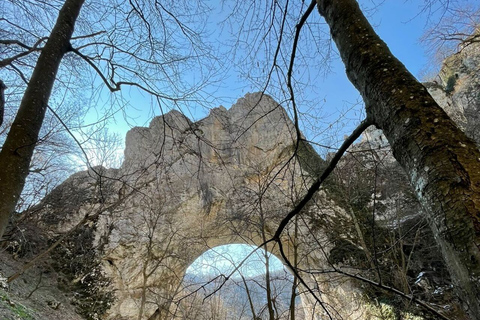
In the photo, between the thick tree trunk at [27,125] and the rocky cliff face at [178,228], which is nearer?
the thick tree trunk at [27,125]

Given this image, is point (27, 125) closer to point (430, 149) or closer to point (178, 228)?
point (430, 149)

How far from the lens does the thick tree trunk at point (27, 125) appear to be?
4.44ft

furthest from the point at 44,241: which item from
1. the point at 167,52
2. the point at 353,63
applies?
the point at 353,63

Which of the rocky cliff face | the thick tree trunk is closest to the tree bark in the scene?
the thick tree trunk

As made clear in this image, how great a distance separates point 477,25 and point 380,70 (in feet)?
16.6

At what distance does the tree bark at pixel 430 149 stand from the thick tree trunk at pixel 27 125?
5.36 feet

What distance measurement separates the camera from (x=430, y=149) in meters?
0.66

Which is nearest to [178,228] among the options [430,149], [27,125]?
[27,125]

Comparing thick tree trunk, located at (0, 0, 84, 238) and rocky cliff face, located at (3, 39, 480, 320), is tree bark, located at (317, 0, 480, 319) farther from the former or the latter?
rocky cliff face, located at (3, 39, 480, 320)

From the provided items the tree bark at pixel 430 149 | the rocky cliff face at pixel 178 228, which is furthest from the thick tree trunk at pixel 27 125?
the rocky cliff face at pixel 178 228

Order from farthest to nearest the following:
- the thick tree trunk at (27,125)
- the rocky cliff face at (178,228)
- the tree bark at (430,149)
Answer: the rocky cliff face at (178,228) → the thick tree trunk at (27,125) → the tree bark at (430,149)

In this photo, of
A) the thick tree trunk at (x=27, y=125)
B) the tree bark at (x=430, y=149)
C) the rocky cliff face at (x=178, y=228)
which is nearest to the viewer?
the tree bark at (x=430, y=149)

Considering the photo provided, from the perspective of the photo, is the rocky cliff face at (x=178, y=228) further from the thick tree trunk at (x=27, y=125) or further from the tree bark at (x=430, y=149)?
the tree bark at (x=430, y=149)

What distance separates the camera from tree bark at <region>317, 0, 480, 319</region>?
53 centimetres
